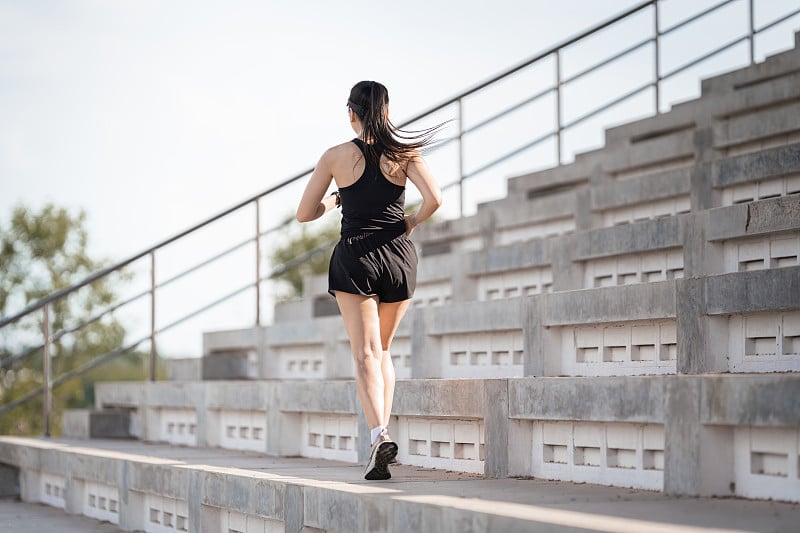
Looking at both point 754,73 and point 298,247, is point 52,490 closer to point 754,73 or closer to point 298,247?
point 754,73

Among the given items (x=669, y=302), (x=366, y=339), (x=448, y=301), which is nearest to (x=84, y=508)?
(x=448, y=301)

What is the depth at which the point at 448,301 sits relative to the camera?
746cm

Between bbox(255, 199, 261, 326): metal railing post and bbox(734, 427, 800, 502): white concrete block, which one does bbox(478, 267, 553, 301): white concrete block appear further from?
bbox(734, 427, 800, 502): white concrete block

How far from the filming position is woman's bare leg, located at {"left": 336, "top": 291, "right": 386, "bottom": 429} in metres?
4.30

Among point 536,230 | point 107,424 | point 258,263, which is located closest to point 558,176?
point 536,230

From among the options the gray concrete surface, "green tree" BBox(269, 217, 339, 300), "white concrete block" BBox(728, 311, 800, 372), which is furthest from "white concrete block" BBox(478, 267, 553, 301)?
"green tree" BBox(269, 217, 339, 300)

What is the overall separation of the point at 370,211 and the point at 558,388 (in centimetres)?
95

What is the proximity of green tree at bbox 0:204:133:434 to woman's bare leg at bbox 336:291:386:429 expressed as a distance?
3020 centimetres

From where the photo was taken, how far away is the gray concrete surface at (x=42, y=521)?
6211mm

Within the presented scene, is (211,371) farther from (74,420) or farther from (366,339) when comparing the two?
(366,339)

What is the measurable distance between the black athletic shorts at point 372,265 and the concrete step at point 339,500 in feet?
2.30

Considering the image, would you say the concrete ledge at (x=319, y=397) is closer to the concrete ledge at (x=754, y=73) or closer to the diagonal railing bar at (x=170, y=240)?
the diagonal railing bar at (x=170, y=240)

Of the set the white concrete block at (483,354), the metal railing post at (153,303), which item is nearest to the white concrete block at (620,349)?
the white concrete block at (483,354)

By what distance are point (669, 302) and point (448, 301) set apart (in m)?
3.34
